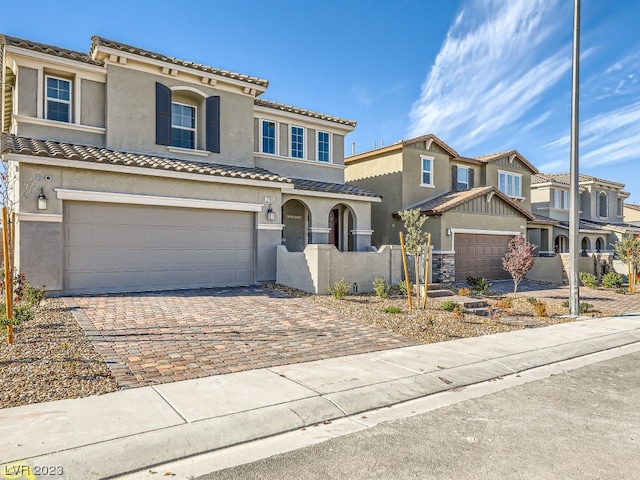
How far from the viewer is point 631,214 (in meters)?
40.2

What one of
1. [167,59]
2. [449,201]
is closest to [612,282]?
[449,201]

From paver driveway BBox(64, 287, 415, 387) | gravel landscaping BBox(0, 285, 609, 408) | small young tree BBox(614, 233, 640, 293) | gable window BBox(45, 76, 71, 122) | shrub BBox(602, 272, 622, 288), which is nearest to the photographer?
gravel landscaping BBox(0, 285, 609, 408)

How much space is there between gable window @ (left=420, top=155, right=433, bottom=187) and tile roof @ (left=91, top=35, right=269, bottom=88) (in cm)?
920

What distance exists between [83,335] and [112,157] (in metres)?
6.55

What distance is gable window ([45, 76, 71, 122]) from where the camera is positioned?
543 inches

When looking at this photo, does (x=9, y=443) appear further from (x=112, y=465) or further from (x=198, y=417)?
(x=198, y=417)

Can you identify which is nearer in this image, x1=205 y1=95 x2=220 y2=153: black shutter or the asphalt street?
the asphalt street

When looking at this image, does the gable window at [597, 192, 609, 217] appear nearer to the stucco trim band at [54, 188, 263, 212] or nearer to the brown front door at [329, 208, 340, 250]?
the brown front door at [329, 208, 340, 250]

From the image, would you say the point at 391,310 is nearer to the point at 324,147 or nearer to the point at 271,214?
the point at 271,214

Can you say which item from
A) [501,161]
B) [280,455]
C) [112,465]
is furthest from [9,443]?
[501,161]

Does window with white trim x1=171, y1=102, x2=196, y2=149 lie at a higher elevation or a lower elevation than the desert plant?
higher

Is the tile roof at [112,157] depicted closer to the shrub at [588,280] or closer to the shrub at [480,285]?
the shrub at [480,285]

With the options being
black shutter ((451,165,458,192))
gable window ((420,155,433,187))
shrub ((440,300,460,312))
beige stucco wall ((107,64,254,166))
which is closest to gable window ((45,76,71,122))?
beige stucco wall ((107,64,254,166))

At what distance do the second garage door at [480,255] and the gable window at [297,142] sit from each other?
7930 millimetres
